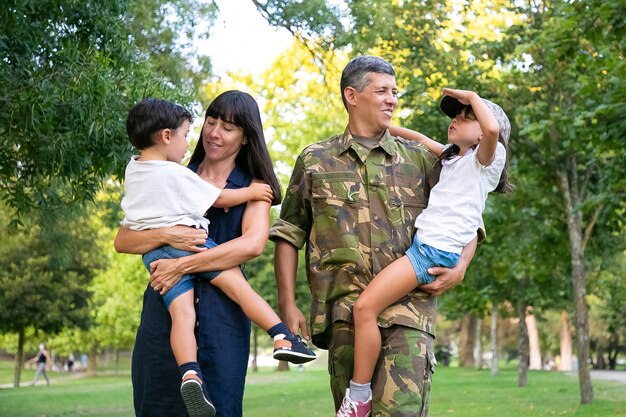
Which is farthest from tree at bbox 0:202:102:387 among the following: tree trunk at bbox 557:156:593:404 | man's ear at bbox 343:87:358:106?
man's ear at bbox 343:87:358:106

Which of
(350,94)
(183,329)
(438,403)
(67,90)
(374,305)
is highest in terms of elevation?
(67,90)

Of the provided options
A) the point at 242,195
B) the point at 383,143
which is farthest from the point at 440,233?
the point at 242,195

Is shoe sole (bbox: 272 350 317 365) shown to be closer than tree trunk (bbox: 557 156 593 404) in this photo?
Yes

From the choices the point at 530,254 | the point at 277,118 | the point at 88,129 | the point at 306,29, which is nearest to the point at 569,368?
the point at 277,118

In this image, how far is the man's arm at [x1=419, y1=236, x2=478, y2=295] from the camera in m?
5.00

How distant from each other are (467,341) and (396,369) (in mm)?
57725

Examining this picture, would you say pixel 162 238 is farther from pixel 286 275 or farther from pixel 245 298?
pixel 286 275

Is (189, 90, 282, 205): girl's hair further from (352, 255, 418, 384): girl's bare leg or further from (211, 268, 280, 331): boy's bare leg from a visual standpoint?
(352, 255, 418, 384): girl's bare leg

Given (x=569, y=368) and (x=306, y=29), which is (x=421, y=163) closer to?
(x=306, y=29)

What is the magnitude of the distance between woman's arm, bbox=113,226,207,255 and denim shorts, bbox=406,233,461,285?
3.06 feet

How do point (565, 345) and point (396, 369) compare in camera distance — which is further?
point (565, 345)

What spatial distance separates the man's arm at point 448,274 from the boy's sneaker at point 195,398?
1.13 meters

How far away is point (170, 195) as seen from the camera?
4820mm

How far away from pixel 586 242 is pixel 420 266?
63.3 feet
